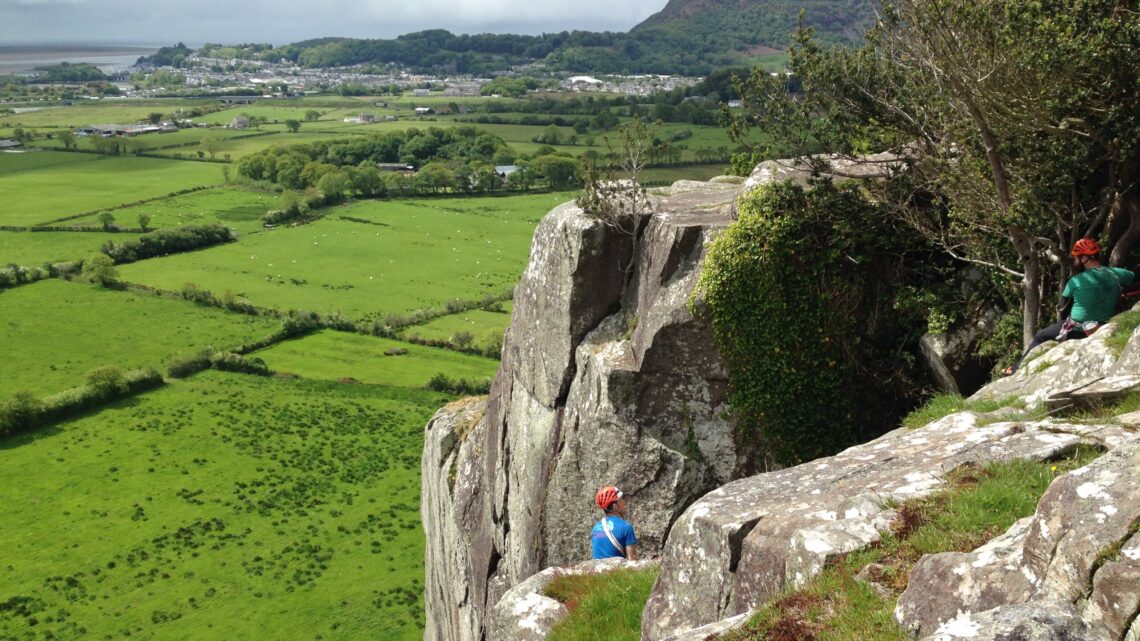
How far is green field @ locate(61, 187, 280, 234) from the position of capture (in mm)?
144625

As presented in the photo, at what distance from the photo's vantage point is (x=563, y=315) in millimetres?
21391

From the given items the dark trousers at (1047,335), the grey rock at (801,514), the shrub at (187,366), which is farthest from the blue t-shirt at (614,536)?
the shrub at (187,366)

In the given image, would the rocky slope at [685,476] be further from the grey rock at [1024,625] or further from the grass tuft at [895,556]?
the grass tuft at [895,556]

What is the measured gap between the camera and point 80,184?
174m

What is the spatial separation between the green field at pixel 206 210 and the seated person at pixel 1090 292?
146 meters

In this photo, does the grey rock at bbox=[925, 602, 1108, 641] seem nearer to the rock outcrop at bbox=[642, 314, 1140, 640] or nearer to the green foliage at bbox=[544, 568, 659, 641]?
the rock outcrop at bbox=[642, 314, 1140, 640]

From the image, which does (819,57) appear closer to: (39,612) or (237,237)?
(39,612)

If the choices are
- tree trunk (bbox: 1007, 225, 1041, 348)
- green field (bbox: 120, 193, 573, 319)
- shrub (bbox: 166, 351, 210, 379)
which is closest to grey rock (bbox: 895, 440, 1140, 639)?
tree trunk (bbox: 1007, 225, 1041, 348)

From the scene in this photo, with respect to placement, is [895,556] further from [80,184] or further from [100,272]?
[80,184]

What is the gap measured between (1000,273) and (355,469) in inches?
2604

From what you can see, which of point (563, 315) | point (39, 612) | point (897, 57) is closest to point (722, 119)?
point (897, 57)

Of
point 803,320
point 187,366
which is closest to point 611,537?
point 803,320

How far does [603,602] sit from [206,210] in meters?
161

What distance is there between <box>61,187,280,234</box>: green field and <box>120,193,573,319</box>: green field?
11.3 meters
